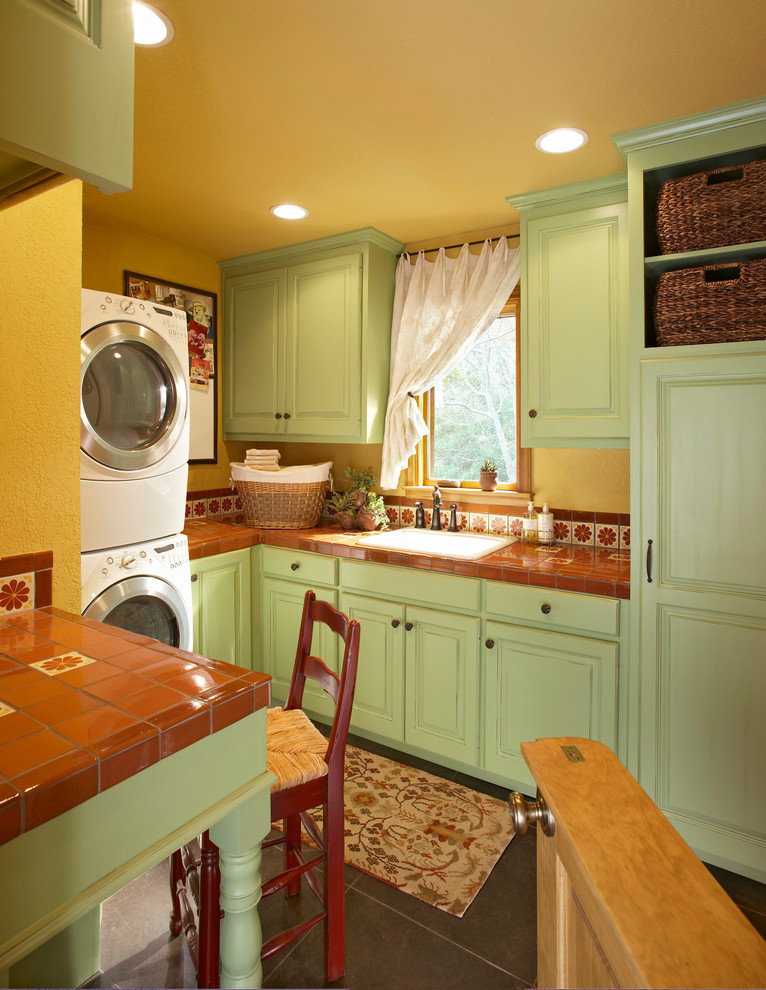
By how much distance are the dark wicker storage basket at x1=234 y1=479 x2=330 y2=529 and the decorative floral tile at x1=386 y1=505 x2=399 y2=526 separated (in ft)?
1.30

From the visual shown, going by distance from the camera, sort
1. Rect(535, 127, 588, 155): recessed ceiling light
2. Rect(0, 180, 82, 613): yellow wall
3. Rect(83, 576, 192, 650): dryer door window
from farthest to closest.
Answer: Rect(83, 576, 192, 650): dryer door window → Rect(535, 127, 588, 155): recessed ceiling light → Rect(0, 180, 82, 613): yellow wall

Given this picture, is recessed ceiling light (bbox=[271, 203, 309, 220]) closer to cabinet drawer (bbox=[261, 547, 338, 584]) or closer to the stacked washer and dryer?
the stacked washer and dryer

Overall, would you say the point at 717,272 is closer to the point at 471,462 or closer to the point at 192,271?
the point at 471,462

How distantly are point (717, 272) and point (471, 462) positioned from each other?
142 cm

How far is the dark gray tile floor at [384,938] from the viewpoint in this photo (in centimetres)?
160

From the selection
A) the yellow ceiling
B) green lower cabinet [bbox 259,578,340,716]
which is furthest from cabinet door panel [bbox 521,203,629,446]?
green lower cabinet [bbox 259,578,340,716]

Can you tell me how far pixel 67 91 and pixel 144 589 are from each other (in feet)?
5.81

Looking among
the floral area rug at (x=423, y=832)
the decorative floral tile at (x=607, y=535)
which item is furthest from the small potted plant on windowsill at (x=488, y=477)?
the floral area rug at (x=423, y=832)

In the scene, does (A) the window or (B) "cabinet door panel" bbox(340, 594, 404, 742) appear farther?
(A) the window

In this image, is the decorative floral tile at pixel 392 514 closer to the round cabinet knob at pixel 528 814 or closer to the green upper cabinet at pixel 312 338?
the green upper cabinet at pixel 312 338

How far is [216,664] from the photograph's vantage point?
122 cm

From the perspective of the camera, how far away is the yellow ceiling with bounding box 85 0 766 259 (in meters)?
1.52

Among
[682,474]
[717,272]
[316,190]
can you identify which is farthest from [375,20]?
[682,474]

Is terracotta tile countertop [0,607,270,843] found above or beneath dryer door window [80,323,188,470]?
beneath
